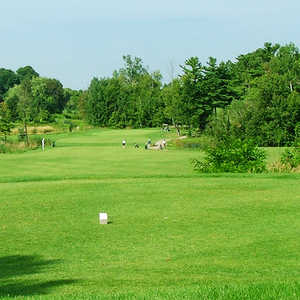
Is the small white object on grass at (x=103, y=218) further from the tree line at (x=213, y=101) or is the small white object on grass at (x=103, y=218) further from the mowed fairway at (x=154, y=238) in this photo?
the tree line at (x=213, y=101)

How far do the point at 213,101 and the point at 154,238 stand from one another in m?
82.7

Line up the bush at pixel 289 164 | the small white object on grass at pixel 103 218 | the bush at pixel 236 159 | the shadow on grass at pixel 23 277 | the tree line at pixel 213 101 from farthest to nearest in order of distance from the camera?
the tree line at pixel 213 101 → the bush at pixel 289 164 → the bush at pixel 236 159 → the small white object on grass at pixel 103 218 → the shadow on grass at pixel 23 277

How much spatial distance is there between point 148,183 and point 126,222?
5.96 m

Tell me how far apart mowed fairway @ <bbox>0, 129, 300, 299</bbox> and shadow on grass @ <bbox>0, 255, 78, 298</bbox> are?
17mm

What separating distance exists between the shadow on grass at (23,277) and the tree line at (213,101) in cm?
3354

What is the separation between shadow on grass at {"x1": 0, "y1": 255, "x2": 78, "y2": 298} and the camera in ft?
27.2

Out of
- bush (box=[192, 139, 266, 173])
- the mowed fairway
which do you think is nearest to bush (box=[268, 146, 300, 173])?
bush (box=[192, 139, 266, 173])

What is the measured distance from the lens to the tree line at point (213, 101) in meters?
75.9

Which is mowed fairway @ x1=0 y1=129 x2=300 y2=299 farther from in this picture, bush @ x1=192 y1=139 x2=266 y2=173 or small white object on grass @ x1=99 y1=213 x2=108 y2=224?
bush @ x1=192 y1=139 x2=266 y2=173

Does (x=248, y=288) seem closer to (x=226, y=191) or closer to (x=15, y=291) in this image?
(x=15, y=291)

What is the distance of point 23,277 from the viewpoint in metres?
9.15

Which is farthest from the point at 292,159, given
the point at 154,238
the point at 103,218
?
the point at 154,238

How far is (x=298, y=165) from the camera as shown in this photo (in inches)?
1011

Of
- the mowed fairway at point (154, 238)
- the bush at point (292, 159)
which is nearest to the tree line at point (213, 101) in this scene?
the bush at point (292, 159)
